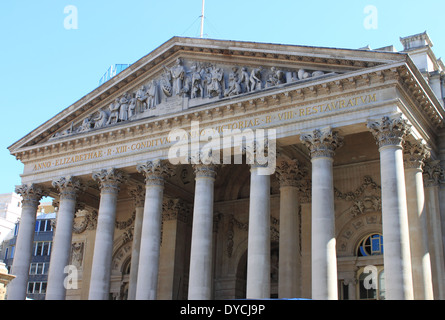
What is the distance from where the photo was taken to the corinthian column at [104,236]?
29.5 meters

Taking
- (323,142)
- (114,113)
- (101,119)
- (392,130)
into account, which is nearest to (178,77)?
(114,113)

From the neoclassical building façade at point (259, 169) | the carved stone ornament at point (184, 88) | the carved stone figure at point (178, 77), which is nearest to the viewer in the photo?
the neoclassical building façade at point (259, 169)

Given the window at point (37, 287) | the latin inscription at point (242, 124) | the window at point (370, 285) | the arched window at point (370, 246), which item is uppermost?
the latin inscription at point (242, 124)

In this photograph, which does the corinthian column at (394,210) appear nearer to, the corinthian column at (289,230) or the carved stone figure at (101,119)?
the corinthian column at (289,230)

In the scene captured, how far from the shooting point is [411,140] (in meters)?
25.5

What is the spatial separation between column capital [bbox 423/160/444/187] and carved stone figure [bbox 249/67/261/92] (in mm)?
8974

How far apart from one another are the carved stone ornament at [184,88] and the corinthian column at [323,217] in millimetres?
3179

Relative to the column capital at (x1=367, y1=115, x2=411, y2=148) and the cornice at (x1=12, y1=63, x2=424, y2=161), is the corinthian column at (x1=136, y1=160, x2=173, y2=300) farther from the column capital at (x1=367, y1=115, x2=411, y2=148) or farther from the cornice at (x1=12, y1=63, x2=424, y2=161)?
the column capital at (x1=367, y1=115, x2=411, y2=148)

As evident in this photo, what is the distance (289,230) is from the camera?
95.3 feet

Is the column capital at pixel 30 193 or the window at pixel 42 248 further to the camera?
the window at pixel 42 248

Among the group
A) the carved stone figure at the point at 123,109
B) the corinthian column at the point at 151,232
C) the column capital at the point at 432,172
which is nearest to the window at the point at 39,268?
the carved stone figure at the point at 123,109

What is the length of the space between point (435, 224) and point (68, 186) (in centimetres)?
1980

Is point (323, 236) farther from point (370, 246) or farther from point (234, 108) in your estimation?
point (370, 246)
